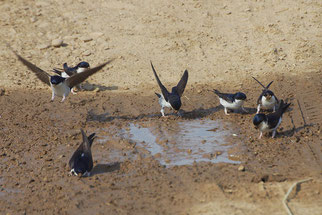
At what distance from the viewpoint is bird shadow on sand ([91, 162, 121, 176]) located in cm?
768

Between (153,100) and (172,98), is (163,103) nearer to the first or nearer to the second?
(172,98)

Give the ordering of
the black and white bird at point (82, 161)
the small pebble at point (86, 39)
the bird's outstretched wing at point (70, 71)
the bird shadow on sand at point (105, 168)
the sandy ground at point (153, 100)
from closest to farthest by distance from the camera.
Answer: the sandy ground at point (153, 100)
the black and white bird at point (82, 161)
the bird shadow on sand at point (105, 168)
the bird's outstretched wing at point (70, 71)
the small pebble at point (86, 39)

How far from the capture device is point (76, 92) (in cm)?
1107

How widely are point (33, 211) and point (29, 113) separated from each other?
361 cm

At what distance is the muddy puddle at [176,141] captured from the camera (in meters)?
8.05

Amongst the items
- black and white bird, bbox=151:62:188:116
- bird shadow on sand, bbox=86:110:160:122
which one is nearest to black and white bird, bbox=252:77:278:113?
black and white bird, bbox=151:62:188:116

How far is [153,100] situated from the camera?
1053 cm

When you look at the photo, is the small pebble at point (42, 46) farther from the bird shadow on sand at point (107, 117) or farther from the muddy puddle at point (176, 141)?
the muddy puddle at point (176, 141)

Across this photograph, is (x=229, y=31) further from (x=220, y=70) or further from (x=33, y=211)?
(x=33, y=211)

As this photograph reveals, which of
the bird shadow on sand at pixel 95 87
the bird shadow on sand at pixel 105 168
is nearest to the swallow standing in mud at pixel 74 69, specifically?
the bird shadow on sand at pixel 95 87

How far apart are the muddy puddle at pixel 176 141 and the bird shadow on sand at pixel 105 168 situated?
0.17m

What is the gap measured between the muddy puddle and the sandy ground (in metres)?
0.11

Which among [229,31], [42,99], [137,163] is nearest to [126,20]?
[229,31]

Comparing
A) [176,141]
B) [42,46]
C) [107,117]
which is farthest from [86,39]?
[176,141]
